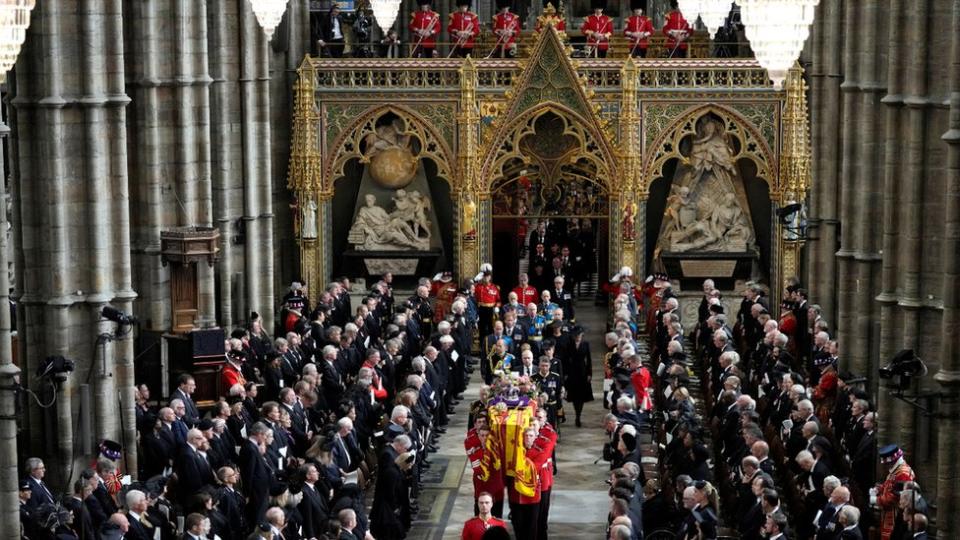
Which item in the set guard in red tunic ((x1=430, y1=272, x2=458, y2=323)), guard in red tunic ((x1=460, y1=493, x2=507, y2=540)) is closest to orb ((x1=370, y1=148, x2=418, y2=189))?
guard in red tunic ((x1=430, y1=272, x2=458, y2=323))

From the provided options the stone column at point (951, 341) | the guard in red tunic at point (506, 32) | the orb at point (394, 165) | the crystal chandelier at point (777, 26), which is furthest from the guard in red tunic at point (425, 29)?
the stone column at point (951, 341)

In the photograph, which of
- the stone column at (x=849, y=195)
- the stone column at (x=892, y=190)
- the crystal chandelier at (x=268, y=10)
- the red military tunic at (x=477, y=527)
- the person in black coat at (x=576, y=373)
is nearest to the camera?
the red military tunic at (x=477, y=527)

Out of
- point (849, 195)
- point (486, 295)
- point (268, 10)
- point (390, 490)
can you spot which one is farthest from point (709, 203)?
point (390, 490)

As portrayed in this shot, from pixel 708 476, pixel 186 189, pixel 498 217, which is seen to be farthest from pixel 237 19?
pixel 708 476

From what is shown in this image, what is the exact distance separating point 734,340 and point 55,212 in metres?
15.1

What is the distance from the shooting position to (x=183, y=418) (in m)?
26.9

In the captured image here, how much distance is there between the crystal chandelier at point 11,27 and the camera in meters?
18.6

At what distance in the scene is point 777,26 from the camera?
931 inches

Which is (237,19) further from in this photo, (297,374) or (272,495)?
(272,495)

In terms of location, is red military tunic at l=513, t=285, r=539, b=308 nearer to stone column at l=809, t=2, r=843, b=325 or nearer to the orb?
the orb

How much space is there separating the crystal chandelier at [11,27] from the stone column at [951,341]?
33.6 feet

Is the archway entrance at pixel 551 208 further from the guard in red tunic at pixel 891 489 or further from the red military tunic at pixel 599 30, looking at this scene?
the guard in red tunic at pixel 891 489

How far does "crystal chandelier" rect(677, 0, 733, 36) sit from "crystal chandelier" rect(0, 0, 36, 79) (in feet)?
55.2

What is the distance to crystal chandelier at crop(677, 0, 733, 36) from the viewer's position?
33.8 m
